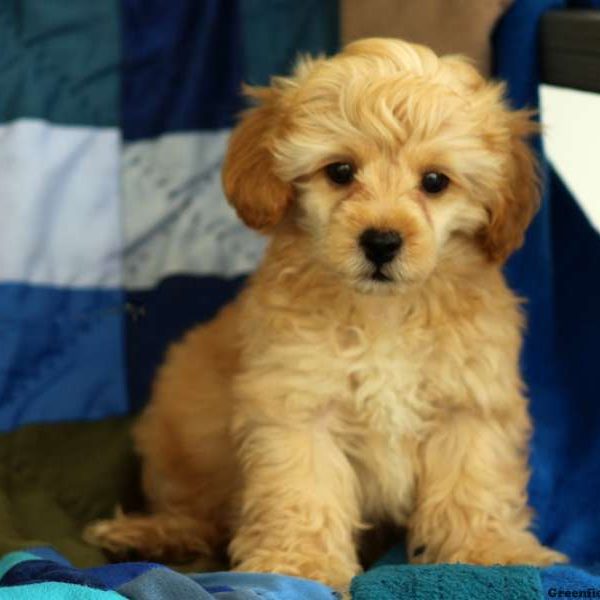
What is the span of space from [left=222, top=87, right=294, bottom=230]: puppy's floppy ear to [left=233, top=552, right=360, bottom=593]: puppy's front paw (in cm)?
60

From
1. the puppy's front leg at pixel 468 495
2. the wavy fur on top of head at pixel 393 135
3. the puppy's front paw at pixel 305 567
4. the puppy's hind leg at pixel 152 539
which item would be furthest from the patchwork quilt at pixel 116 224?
the puppy's front paw at pixel 305 567

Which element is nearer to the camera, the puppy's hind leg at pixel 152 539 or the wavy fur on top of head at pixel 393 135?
the wavy fur on top of head at pixel 393 135

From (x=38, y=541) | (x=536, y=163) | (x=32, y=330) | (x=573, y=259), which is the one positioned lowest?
(x=38, y=541)

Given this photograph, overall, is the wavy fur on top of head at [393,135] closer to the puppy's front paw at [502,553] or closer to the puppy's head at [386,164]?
the puppy's head at [386,164]

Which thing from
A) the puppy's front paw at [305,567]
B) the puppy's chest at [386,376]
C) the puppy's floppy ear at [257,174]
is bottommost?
the puppy's front paw at [305,567]

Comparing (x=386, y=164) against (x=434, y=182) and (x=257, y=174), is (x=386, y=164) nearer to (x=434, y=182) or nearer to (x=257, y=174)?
(x=434, y=182)

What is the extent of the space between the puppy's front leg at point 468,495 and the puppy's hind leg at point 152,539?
47 cm

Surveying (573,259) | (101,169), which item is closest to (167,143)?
(101,169)

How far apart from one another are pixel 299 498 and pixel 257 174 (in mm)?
597

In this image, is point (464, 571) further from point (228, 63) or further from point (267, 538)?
point (228, 63)

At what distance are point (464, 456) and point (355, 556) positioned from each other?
283mm

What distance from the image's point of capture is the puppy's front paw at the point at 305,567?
83.2 inches

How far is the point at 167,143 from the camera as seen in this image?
119 inches

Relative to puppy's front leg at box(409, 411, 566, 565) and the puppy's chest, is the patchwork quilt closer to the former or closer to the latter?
puppy's front leg at box(409, 411, 566, 565)
